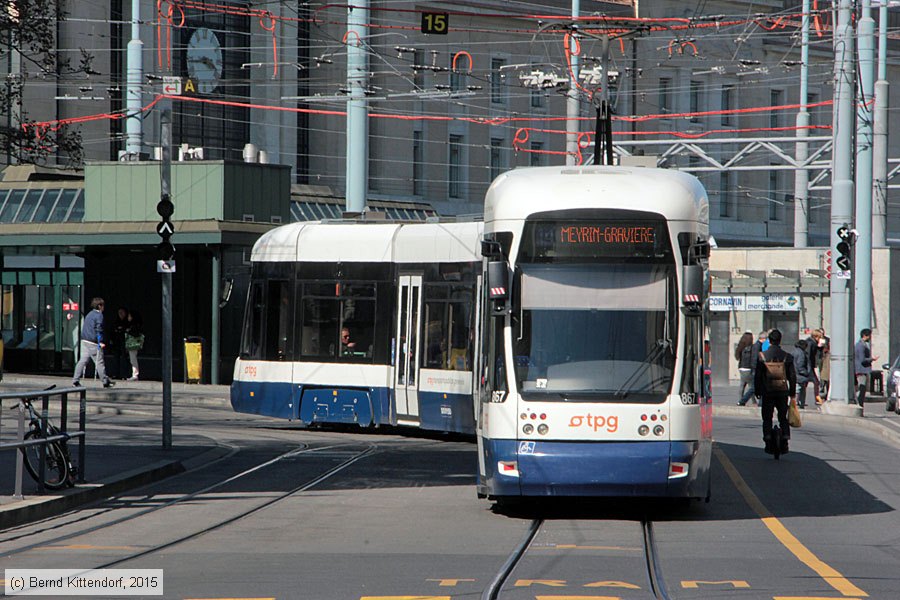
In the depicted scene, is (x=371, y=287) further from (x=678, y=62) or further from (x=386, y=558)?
(x=678, y=62)

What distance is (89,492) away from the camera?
14.7 meters

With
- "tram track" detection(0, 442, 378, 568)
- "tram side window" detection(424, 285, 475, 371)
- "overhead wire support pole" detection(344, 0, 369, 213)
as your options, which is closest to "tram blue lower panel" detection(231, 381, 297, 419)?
"tram track" detection(0, 442, 378, 568)

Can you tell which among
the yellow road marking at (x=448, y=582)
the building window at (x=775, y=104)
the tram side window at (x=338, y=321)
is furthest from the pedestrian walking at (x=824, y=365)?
the building window at (x=775, y=104)

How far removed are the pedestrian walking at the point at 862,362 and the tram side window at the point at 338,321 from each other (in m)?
13.4

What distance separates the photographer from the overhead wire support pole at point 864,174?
3322 cm

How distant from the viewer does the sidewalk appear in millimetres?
13766

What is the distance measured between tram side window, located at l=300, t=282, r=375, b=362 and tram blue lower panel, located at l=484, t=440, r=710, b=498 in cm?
947

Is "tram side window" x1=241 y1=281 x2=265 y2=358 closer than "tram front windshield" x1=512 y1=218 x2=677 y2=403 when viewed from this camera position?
No

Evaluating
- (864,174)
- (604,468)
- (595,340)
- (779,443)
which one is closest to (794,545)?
(604,468)

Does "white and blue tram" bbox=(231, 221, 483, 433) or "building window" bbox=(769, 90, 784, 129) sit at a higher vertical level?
"building window" bbox=(769, 90, 784, 129)

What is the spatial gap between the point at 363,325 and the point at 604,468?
997 centimetres

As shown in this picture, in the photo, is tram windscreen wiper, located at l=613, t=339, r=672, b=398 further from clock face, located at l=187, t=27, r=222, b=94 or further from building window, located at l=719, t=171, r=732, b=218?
building window, located at l=719, t=171, r=732, b=218

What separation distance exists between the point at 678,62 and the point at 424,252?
49.9m

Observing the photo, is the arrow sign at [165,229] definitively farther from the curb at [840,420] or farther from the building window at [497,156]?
the building window at [497,156]
